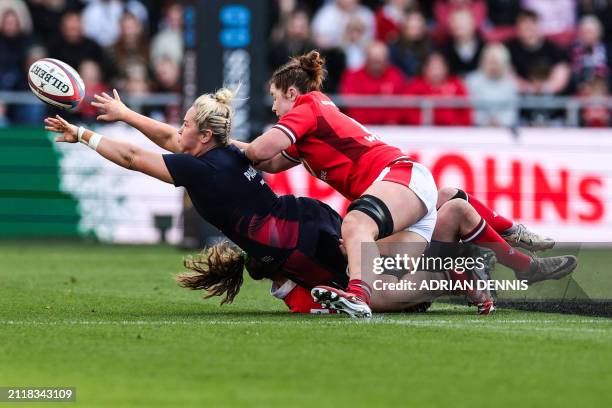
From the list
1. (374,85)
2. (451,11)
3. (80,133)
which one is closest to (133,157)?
(80,133)

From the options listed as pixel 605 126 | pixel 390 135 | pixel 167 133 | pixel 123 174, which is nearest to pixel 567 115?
pixel 605 126

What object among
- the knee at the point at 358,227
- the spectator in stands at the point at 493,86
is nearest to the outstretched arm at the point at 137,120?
the knee at the point at 358,227

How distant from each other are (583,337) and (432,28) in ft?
42.9

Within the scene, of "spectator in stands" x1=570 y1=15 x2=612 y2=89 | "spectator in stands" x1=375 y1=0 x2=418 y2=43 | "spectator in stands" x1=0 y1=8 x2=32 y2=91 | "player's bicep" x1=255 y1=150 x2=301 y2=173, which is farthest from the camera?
"spectator in stands" x1=375 y1=0 x2=418 y2=43

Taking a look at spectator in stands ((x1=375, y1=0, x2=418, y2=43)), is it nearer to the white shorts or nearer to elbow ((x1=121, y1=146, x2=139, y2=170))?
the white shorts

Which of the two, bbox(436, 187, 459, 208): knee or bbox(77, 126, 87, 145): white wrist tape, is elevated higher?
bbox(77, 126, 87, 145): white wrist tape

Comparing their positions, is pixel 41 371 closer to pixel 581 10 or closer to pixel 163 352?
pixel 163 352

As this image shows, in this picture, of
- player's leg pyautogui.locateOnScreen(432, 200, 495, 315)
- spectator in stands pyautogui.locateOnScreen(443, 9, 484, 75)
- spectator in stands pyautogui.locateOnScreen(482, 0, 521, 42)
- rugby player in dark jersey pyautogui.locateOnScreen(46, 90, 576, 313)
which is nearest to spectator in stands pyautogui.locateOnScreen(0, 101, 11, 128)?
spectator in stands pyautogui.locateOnScreen(443, 9, 484, 75)

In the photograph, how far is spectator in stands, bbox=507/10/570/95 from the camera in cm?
1938

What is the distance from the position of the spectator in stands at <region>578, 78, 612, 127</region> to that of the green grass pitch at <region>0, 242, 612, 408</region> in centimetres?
874

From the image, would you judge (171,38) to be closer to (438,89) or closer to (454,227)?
(438,89)

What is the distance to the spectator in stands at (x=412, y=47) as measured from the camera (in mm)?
19109

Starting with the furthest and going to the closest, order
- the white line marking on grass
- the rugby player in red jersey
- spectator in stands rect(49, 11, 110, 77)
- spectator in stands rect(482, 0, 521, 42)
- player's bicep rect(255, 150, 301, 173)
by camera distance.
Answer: spectator in stands rect(482, 0, 521, 42) → spectator in stands rect(49, 11, 110, 77) → player's bicep rect(255, 150, 301, 173) → the rugby player in red jersey → the white line marking on grass

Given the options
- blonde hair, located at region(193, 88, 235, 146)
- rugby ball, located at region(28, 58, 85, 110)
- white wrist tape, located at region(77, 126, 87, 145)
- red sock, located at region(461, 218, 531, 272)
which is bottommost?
red sock, located at region(461, 218, 531, 272)
